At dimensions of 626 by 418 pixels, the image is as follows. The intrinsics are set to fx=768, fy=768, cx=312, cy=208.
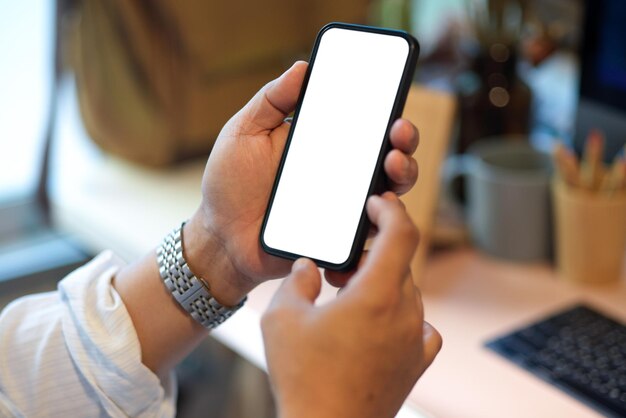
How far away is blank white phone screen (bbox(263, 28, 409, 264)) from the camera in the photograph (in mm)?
471

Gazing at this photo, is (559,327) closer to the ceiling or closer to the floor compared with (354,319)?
closer to the floor

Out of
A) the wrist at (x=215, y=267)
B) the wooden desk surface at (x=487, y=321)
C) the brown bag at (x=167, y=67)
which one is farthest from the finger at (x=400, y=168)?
the brown bag at (x=167, y=67)

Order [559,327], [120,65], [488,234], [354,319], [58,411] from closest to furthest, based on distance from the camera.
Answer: [354,319], [58,411], [559,327], [488,234], [120,65]

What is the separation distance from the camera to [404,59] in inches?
18.6

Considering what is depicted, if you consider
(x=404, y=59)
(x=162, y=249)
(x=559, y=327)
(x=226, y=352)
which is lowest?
(x=226, y=352)

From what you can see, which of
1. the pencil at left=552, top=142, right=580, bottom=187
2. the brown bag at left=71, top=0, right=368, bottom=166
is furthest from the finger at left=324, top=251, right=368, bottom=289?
the brown bag at left=71, top=0, right=368, bottom=166

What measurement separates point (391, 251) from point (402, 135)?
87 millimetres

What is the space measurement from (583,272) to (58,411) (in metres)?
0.55

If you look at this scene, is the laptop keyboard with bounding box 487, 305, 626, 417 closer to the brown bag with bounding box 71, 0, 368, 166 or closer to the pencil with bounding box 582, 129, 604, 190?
the pencil with bounding box 582, 129, 604, 190

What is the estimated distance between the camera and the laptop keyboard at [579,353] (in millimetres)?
636

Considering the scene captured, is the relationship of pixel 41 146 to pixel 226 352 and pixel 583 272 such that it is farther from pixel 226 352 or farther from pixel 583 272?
pixel 583 272

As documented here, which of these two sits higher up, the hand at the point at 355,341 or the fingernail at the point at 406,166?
the fingernail at the point at 406,166

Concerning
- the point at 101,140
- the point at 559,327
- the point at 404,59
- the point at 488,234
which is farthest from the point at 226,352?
the point at 404,59

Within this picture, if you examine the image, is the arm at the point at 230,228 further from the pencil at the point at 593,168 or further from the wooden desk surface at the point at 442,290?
the pencil at the point at 593,168
